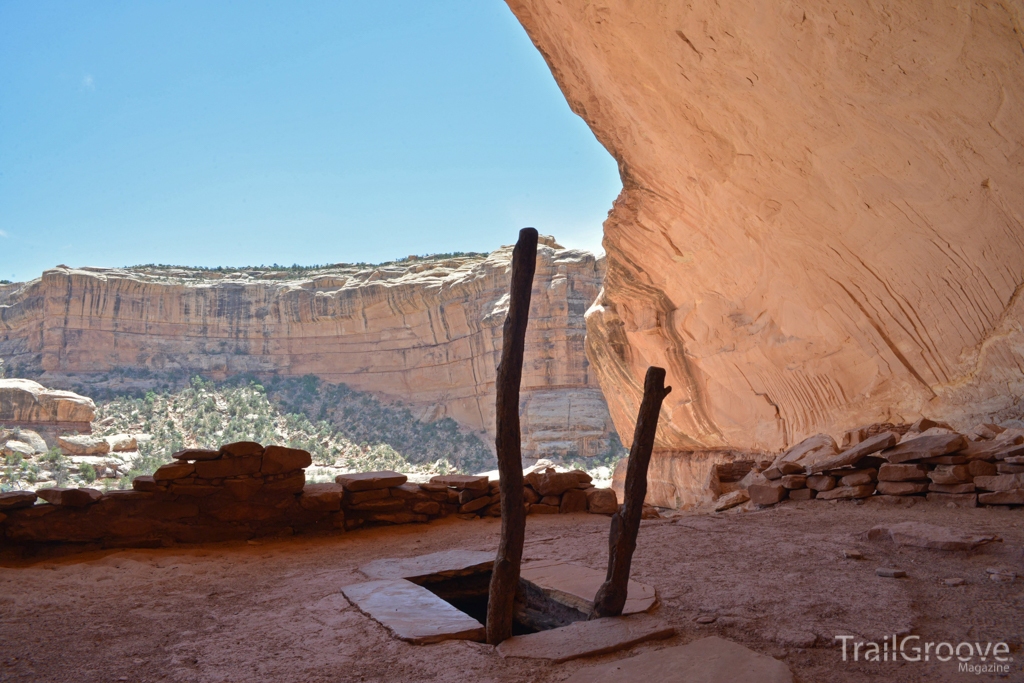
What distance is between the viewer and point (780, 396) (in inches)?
485

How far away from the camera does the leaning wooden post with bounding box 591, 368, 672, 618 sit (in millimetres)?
3090

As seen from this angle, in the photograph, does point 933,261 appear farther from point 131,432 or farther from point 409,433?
point 131,432

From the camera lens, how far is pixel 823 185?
7738mm

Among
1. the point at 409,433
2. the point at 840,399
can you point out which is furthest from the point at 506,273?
the point at 840,399

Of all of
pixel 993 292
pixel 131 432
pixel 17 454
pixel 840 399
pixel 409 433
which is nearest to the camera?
pixel 993 292

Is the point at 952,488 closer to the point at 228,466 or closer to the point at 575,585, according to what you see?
the point at 575,585

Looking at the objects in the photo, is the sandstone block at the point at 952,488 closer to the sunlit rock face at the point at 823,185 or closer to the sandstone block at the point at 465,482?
the sunlit rock face at the point at 823,185

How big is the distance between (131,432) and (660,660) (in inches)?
1523

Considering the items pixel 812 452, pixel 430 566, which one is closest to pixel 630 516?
pixel 430 566

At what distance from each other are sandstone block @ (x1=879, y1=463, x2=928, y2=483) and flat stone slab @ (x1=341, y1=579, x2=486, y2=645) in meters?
4.55

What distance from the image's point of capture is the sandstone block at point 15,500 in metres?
4.94

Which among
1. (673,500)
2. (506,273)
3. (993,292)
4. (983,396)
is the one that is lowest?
(673,500)

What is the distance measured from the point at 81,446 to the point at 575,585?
32.5 m

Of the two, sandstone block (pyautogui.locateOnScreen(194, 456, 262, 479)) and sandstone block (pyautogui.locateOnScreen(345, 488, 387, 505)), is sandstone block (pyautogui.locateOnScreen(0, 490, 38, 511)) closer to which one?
sandstone block (pyautogui.locateOnScreen(194, 456, 262, 479))
